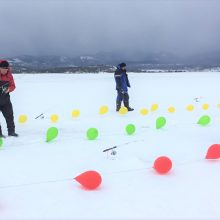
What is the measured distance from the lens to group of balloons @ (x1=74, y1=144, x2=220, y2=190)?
12.0 feet

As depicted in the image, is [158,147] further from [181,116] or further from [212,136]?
[181,116]

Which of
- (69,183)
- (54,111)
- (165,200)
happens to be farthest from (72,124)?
(165,200)

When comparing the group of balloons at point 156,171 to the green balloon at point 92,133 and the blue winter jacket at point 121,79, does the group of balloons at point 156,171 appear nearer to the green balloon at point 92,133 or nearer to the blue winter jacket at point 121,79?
the green balloon at point 92,133

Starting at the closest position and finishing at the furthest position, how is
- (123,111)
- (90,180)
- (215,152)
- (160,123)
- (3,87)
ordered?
1. (90,180)
2. (215,152)
3. (3,87)
4. (160,123)
5. (123,111)

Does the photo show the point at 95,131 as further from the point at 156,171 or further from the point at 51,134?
the point at 156,171

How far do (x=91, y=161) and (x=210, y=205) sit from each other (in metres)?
1.95

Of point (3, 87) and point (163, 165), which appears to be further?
point (3, 87)

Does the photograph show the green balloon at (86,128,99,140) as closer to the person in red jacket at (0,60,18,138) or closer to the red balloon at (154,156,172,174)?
the person in red jacket at (0,60,18,138)

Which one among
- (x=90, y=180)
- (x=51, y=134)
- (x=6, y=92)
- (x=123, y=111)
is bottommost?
(x=90, y=180)

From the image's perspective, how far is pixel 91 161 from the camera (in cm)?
468

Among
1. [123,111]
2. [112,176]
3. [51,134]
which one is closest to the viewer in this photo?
[112,176]

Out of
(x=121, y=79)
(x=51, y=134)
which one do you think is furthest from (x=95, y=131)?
(x=121, y=79)

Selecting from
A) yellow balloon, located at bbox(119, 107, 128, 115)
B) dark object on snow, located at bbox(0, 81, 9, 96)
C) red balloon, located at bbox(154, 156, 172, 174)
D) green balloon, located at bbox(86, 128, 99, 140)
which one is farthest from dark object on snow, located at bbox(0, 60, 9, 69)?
yellow balloon, located at bbox(119, 107, 128, 115)

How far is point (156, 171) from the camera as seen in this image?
165 inches
